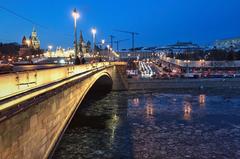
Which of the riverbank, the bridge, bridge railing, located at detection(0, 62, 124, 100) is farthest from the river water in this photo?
the riverbank

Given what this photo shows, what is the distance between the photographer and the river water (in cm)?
2661

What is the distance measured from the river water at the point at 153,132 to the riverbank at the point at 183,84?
31.9m

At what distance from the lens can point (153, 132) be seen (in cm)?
3359

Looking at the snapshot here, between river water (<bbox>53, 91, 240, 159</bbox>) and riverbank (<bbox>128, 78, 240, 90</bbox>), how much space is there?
31.9 metres

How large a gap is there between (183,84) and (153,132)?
5471 centimetres

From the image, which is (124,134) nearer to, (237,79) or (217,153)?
(217,153)

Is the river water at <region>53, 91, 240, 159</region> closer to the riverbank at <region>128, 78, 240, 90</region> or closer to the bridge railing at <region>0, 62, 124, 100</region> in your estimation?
the bridge railing at <region>0, 62, 124, 100</region>

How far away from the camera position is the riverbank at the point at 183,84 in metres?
Result: 85.5

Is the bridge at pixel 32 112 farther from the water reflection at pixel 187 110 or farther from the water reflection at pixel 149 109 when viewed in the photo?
the water reflection at pixel 149 109

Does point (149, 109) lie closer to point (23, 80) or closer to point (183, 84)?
point (23, 80)

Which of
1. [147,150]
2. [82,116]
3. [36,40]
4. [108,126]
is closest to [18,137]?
[147,150]

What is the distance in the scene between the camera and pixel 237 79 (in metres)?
89.3

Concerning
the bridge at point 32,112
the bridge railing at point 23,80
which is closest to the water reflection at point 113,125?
the bridge at point 32,112

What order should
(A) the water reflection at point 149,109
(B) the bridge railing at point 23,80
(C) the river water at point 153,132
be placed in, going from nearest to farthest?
(B) the bridge railing at point 23,80 < (C) the river water at point 153,132 < (A) the water reflection at point 149,109
